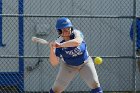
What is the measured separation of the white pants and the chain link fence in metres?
2.59

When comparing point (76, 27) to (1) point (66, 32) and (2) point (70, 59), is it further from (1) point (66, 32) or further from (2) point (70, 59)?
(1) point (66, 32)

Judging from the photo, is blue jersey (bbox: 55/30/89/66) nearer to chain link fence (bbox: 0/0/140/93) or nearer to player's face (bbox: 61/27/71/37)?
player's face (bbox: 61/27/71/37)

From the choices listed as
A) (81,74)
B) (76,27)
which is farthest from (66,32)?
(76,27)

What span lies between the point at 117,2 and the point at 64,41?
3.30 meters

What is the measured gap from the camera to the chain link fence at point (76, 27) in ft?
32.0

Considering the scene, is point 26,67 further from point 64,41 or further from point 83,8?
point 64,41

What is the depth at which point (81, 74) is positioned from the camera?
7172 millimetres

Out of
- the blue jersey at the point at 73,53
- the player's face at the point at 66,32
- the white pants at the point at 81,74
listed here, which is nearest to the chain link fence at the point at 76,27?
the white pants at the point at 81,74

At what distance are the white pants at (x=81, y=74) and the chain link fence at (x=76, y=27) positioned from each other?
259 centimetres

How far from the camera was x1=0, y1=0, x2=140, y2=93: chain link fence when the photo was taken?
9766mm

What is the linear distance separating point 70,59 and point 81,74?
31 centimetres

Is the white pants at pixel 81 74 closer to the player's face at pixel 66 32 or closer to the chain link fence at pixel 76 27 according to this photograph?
the player's face at pixel 66 32

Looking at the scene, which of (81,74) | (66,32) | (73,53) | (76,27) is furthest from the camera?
(76,27)

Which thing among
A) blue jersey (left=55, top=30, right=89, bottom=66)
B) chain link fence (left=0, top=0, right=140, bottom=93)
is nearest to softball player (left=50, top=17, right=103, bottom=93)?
blue jersey (left=55, top=30, right=89, bottom=66)
